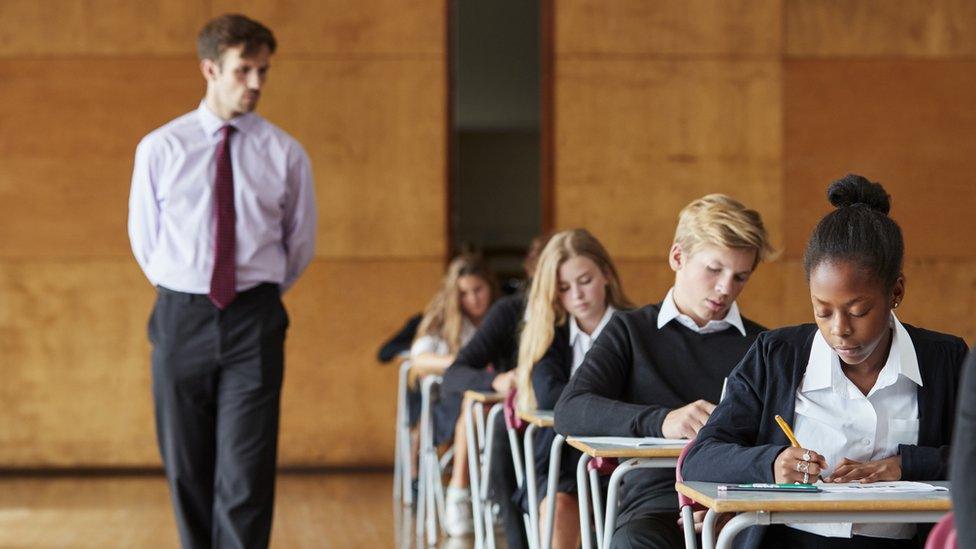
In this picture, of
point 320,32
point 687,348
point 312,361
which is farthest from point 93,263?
point 687,348

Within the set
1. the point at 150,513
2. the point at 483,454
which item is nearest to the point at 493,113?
the point at 150,513

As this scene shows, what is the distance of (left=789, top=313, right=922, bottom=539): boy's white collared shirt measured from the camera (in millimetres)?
2207

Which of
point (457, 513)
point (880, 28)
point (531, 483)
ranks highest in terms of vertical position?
point (880, 28)

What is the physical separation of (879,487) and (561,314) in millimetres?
1969

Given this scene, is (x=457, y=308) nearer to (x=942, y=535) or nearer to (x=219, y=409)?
(x=219, y=409)

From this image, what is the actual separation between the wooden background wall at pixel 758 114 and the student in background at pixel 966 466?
6206 mm

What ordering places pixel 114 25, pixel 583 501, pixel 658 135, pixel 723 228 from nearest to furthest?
pixel 583 501
pixel 723 228
pixel 114 25
pixel 658 135

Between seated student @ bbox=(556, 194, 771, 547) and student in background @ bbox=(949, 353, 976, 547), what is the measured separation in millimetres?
1521

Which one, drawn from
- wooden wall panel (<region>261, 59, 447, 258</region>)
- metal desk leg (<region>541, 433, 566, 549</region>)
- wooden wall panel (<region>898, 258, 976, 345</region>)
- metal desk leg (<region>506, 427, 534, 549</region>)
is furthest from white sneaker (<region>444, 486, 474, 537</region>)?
wooden wall panel (<region>898, 258, 976, 345</region>)

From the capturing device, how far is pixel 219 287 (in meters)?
3.57

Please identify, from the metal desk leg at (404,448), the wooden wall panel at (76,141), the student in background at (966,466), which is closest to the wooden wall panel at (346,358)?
the metal desk leg at (404,448)

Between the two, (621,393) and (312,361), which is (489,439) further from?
(312,361)

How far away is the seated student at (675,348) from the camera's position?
2.97 metres

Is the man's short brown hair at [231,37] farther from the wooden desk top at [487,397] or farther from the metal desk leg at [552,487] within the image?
the metal desk leg at [552,487]
